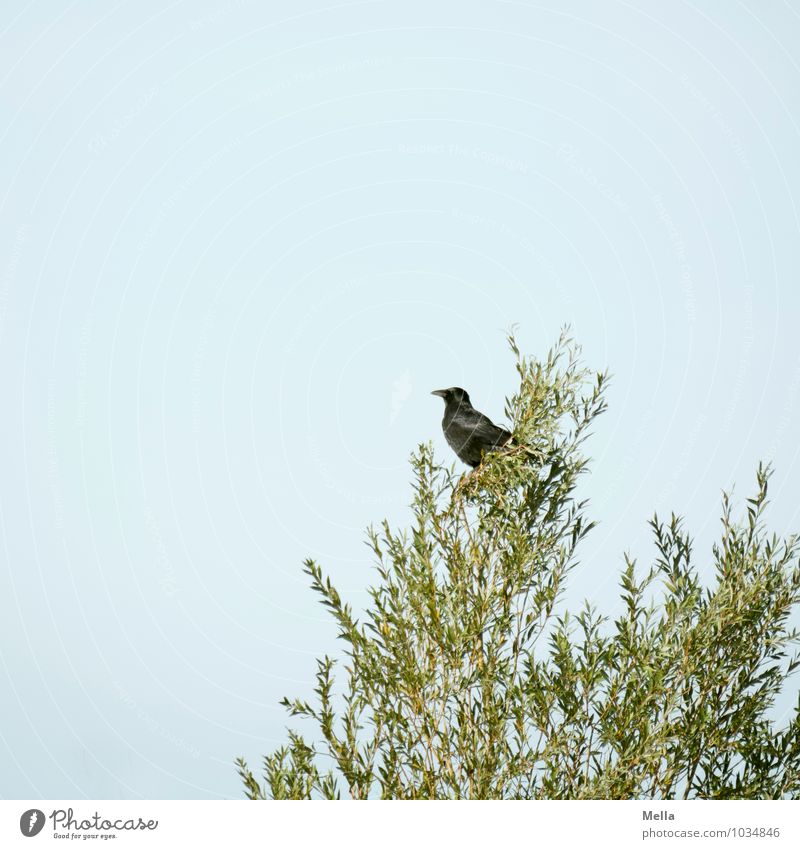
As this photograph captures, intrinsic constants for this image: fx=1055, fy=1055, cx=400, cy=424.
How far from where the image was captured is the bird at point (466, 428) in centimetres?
644

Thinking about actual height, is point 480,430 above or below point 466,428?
below

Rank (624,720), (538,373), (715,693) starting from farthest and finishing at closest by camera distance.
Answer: (538,373) → (715,693) → (624,720)

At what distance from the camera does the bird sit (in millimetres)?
6441

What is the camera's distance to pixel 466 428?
22.2 feet

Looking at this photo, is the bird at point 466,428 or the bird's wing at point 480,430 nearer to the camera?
the bird's wing at point 480,430

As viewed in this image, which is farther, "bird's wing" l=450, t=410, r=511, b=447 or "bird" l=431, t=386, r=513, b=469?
"bird" l=431, t=386, r=513, b=469

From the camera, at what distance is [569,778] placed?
4957mm

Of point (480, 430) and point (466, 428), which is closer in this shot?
point (480, 430)
